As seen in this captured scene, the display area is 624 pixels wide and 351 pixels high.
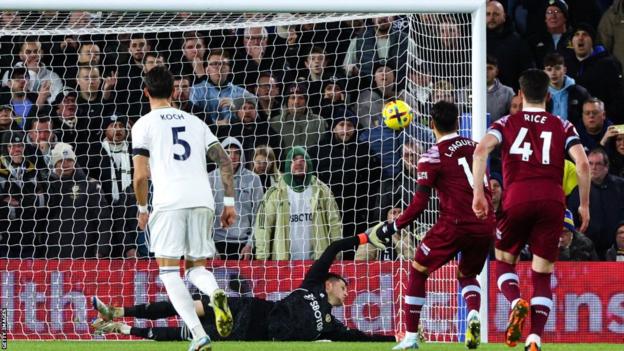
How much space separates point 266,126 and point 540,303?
577cm

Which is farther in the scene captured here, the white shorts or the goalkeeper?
the goalkeeper

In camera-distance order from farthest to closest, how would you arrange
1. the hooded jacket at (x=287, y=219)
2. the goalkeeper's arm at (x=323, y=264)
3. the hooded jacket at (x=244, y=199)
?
the hooded jacket at (x=244, y=199), the hooded jacket at (x=287, y=219), the goalkeeper's arm at (x=323, y=264)

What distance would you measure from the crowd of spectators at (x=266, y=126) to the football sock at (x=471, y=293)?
104 inches

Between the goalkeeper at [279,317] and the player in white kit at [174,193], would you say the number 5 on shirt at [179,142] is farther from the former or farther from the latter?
the goalkeeper at [279,317]

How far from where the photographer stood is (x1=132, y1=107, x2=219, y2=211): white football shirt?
9.96 meters

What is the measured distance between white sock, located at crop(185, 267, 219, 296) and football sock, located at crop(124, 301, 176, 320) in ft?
9.24

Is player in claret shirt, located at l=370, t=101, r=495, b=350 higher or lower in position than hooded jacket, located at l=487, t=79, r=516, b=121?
lower

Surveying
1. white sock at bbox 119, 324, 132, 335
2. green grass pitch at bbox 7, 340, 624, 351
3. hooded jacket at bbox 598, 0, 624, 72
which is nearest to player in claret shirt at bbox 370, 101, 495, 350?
green grass pitch at bbox 7, 340, 624, 351

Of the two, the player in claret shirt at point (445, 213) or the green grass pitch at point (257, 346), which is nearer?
the player in claret shirt at point (445, 213)

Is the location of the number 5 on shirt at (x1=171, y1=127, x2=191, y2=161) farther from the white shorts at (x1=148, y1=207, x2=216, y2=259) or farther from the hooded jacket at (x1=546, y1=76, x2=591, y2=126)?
the hooded jacket at (x1=546, y1=76, x2=591, y2=126)

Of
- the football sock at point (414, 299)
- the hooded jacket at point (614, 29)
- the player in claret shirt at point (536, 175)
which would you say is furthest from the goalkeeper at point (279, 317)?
the hooded jacket at point (614, 29)

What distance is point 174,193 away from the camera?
9945 millimetres

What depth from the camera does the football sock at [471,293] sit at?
11.0 m

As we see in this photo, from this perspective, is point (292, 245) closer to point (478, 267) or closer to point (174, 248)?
point (478, 267)
